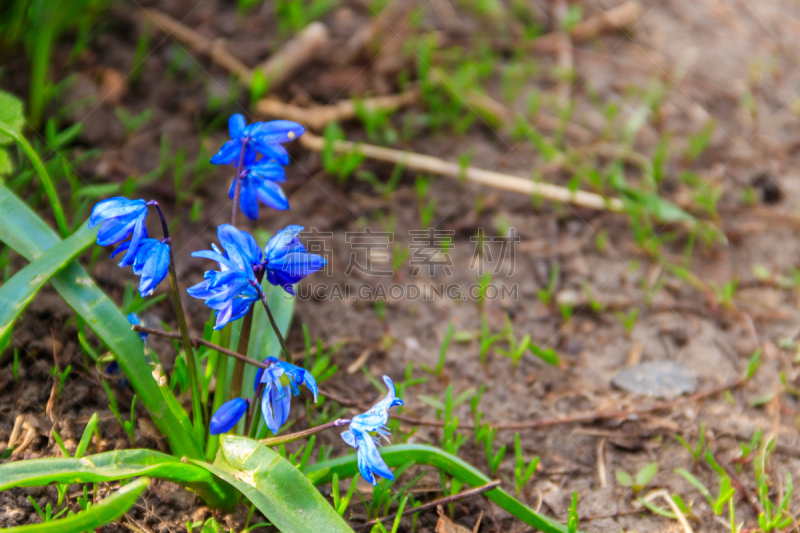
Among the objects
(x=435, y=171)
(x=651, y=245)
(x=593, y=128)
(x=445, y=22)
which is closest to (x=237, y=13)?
(x=445, y=22)

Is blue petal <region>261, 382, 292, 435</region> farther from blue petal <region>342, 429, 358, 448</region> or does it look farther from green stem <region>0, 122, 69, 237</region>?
green stem <region>0, 122, 69, 237</region>

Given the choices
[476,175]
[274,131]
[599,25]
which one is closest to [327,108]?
[476,175]

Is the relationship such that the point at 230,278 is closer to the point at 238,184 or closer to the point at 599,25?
the point at 238,184

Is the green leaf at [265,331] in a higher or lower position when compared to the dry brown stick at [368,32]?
lower

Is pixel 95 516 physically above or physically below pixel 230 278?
below

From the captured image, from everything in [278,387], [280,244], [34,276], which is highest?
[280,244]

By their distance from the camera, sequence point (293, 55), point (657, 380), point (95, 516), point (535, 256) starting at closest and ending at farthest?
point (95, 516) → point (657, 380) → point (535, 256) → point (293, 55)

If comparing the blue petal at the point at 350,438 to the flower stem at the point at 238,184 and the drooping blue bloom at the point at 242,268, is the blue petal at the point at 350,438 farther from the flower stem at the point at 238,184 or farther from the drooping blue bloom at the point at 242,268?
the flower stem at the point at 238,184

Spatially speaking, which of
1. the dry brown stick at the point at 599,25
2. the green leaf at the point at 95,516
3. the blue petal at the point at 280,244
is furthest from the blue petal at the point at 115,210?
the dry brown stick at the point at 599,25
